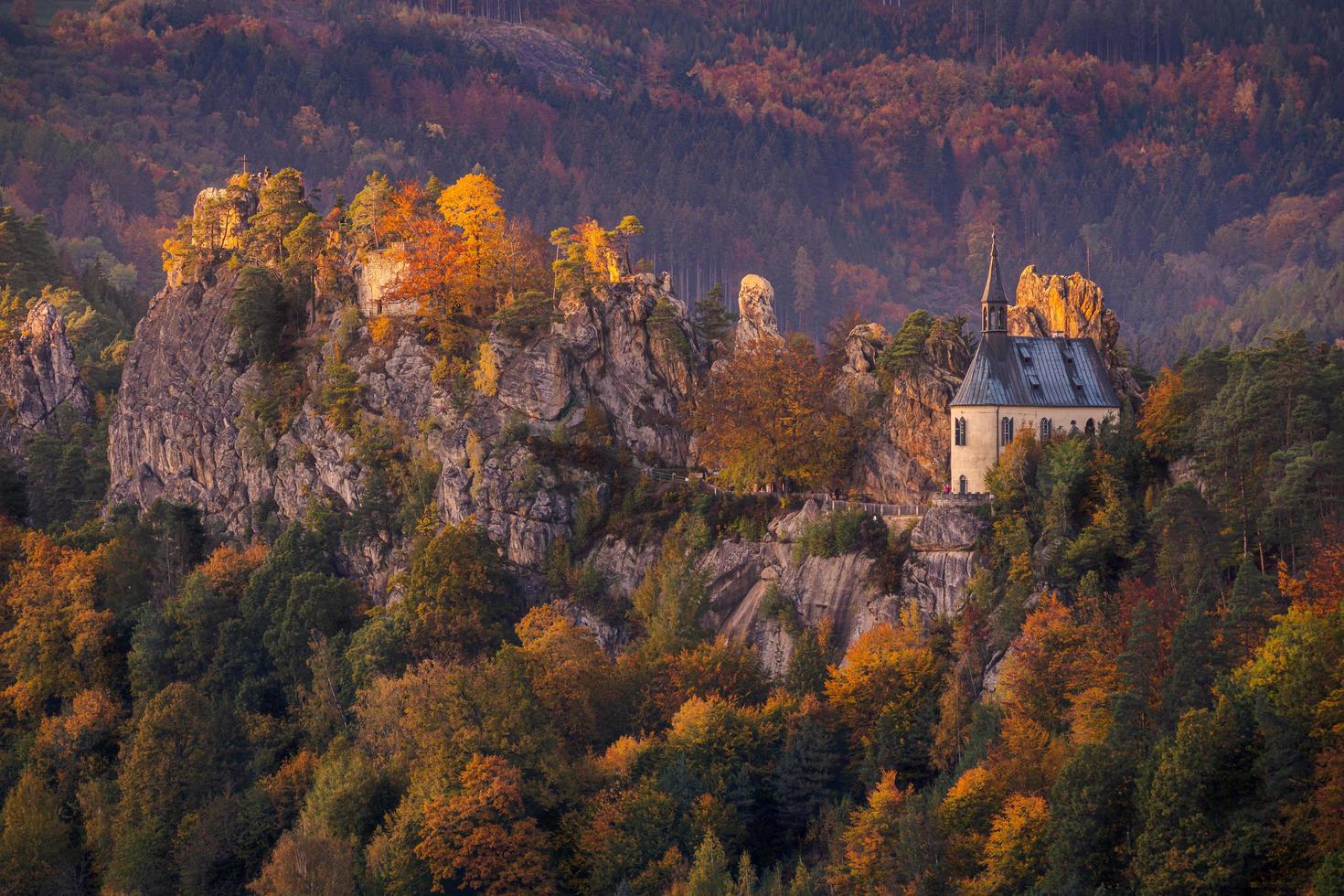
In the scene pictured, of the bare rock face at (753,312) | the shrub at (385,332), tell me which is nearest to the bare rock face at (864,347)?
the bare rock face at (753,312)

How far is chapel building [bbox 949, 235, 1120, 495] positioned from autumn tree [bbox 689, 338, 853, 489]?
641 centimetres

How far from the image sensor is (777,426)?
106 m

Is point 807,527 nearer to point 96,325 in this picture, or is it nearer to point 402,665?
point 402,665

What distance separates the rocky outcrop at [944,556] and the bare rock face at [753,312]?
18504mm

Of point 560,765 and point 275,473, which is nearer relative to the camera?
point 560,765

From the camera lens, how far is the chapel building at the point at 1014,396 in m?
102

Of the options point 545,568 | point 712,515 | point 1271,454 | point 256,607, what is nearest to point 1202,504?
point 1271,454

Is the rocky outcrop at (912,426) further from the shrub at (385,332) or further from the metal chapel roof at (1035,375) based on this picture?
the shrub at (385,332)

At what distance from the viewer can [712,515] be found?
107m

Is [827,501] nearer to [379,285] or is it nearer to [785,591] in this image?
[785,591]

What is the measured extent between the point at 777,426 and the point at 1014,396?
38.3ft

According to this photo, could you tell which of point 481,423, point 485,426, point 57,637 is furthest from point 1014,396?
point 57,637

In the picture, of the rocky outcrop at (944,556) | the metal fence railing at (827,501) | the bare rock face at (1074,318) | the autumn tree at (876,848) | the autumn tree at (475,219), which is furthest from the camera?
the autumn tree at (475,219)

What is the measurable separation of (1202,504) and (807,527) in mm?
19559
